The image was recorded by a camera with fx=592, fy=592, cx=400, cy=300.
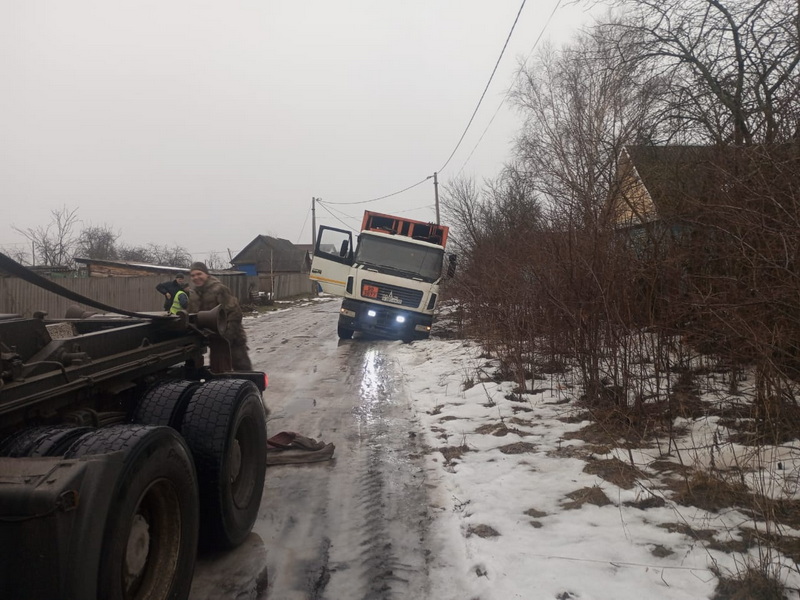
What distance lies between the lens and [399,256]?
50.8 ft

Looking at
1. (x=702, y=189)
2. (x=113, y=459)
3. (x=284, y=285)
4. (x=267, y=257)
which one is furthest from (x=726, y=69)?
(x=267, y=257)

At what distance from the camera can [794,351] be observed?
14.3ft

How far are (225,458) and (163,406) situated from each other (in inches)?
18.6

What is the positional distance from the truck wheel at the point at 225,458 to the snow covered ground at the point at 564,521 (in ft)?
4.00

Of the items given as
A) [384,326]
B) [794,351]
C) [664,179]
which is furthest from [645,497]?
[384,326]

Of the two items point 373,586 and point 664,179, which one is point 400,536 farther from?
point 664,179

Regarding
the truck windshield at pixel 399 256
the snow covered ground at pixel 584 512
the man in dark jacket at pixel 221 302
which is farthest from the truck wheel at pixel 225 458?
the truck windshield at pixel 399 256

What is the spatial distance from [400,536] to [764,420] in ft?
9.60

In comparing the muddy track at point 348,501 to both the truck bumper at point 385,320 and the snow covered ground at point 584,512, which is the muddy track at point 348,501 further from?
the truck bumper at point 385,320

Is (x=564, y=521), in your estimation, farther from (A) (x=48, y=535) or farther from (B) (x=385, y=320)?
(B) (x=385, y=320)

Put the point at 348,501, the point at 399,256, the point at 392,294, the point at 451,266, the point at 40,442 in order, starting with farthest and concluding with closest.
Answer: the point at 399,256
the point at 392,294
the point at 451,266
the point at 348,501
the point at 40,442

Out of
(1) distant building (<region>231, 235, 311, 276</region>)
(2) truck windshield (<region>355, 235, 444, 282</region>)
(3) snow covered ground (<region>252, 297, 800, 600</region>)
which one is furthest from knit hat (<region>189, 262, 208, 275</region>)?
(1) distant building (<region>231, 235, 311, 276</region>)

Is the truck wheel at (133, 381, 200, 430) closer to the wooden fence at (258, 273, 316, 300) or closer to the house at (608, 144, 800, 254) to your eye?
the house at (608, 144, 800, 254)

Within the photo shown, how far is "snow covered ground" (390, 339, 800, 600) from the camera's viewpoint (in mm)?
3137
